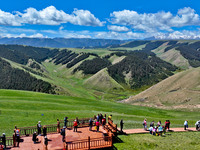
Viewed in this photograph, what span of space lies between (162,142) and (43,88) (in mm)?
122083

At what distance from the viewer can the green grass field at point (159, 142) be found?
25.8m

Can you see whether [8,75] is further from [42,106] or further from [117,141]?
[117,141]

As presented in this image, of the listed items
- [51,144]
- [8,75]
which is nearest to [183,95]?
[51,144]

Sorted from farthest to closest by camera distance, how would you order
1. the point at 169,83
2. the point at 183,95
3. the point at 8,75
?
1. the point at 8,75
2. the point at 169,83
3. the point at 183,95

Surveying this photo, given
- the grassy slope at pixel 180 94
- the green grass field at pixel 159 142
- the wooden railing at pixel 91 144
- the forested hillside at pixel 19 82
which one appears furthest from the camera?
the forested hillside at pixel 19 82

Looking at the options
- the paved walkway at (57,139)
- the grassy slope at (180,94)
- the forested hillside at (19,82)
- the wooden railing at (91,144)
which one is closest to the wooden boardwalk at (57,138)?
the paved walkway at (57,139)

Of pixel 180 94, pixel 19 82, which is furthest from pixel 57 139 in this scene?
pixel 19 82

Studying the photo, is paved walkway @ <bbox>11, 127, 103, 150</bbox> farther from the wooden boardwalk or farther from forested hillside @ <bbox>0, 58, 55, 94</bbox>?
forested hillside @ <bbox>0, 58, 55, 94</bbox>

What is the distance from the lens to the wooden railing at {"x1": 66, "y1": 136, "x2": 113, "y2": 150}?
23391 mm

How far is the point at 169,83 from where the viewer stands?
117m

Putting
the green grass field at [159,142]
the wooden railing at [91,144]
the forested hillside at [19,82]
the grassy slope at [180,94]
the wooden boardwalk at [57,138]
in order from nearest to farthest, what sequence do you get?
1. the wooden railing at [91,144]
2. the wooden boardwalk at [57,138]
3. the green grass field at [159,142]
4. the grassy slope at [180,94]
5. the forested hillside at [19,82]

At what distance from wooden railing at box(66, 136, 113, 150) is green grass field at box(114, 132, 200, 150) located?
169 centimetres

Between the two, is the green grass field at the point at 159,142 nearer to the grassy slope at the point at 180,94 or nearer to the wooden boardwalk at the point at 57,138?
the wooden boardwalk at the point at 57,138

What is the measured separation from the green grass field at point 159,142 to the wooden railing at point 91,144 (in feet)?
5.55
